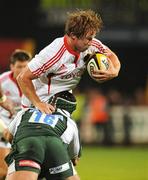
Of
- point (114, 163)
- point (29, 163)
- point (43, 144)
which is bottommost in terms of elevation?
point (114, 163)

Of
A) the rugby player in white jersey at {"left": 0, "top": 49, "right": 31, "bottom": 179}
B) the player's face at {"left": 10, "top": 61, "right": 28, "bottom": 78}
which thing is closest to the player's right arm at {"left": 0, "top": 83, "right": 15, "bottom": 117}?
the rugby player in white jersey at {"left": 0, "top": 49, "right": 31, "bottom": 179}

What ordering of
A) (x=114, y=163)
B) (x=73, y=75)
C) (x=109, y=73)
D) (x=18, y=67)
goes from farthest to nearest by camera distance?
(x=114, y=163) < (x=18, y=67) < (x=73, y=75) < (x=109, y=73)

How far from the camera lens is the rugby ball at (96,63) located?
721cm

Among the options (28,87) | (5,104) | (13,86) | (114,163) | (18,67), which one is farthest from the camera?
(114,163)

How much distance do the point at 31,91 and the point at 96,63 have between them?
2.13 ft

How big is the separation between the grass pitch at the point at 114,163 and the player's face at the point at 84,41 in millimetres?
5624

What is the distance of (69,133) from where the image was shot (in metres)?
7.25

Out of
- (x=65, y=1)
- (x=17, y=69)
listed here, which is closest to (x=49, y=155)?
(x=17, y=69)

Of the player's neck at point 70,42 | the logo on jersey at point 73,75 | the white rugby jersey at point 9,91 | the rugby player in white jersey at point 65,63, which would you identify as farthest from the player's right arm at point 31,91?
the white rugby jersey at point 9,91

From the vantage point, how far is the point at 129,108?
20469 mm

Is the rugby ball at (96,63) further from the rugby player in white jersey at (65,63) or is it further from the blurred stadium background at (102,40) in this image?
the blurred stadium background at (102,40)

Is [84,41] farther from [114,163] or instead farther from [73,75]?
[114,163]

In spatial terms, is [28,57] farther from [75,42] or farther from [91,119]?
[91,119]

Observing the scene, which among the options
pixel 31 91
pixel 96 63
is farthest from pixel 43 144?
pixel 96 63
